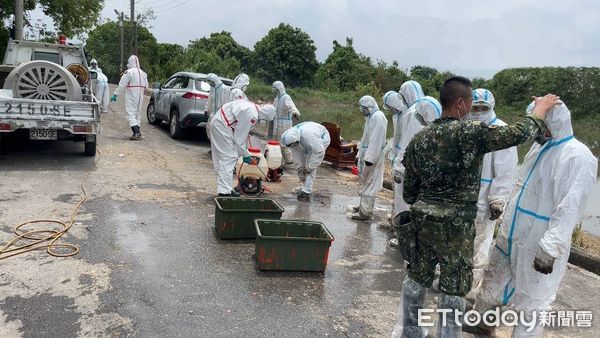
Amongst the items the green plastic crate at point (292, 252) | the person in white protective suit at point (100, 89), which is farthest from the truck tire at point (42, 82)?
Answer: the person in white protective suit at point (100, 89)

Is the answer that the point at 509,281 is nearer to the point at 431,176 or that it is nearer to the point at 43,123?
the point at 431,176

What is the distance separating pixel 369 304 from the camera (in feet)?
14.3

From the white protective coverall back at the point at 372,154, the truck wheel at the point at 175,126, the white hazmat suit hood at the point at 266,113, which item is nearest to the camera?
the white protective coverall back at the point at 372,154

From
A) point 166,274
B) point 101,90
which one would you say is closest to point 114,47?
point 101,90

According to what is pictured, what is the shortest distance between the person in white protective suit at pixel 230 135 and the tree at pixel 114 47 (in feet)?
103

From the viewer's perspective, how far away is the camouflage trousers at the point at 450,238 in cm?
296

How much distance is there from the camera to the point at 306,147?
25.7 ft

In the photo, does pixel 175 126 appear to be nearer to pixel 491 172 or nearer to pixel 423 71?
pixel 491 172

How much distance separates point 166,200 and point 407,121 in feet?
→ 11.6

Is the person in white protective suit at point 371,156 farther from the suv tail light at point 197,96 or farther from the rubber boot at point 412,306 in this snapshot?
the suv tail light at point 197,96

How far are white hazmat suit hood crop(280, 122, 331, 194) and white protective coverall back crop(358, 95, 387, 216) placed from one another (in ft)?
2.87

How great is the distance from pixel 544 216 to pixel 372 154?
11.5ft

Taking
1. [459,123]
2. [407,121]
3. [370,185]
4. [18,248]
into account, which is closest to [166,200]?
[18,248]

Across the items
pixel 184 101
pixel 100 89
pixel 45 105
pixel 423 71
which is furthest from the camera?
pixel 423 71
